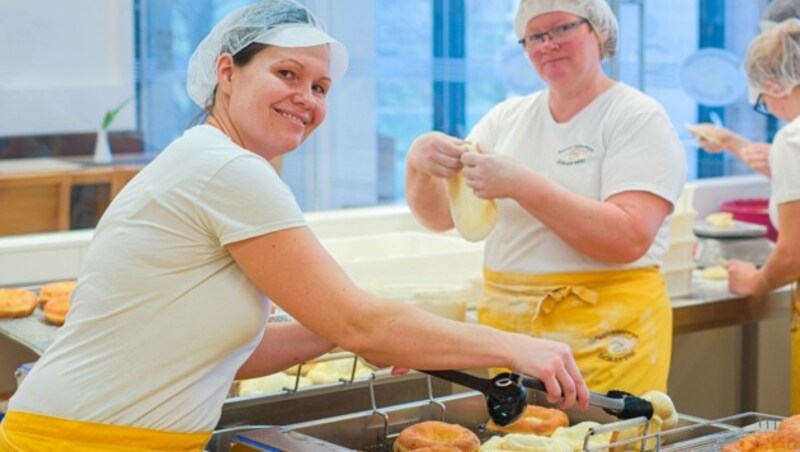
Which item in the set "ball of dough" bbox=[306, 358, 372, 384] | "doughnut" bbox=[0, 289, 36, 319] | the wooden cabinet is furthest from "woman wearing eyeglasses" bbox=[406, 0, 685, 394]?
the wooden cabinet

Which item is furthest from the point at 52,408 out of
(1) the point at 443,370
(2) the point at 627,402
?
(2) the point at 627,402

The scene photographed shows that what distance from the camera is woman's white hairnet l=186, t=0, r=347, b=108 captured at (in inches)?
78.6

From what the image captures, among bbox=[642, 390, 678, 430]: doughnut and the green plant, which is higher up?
the green plant

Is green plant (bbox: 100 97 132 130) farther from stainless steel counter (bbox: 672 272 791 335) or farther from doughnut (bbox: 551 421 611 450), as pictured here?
doughnut (bbox: 551 421 611 450)

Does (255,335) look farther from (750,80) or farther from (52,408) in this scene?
(750,80)

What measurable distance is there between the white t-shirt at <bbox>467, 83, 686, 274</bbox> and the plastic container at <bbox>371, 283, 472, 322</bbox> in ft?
0.47

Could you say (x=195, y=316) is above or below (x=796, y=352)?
above

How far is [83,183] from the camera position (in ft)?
15.0

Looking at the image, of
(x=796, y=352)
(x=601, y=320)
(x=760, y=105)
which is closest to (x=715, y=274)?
(x=760, y=105)

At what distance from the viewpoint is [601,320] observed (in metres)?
3.04

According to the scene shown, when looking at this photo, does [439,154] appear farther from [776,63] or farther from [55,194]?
[55,194]

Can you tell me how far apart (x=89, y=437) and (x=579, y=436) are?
0.85 m

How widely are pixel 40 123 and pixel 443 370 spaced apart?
3.31 m

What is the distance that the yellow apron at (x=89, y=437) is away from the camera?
1889mm
